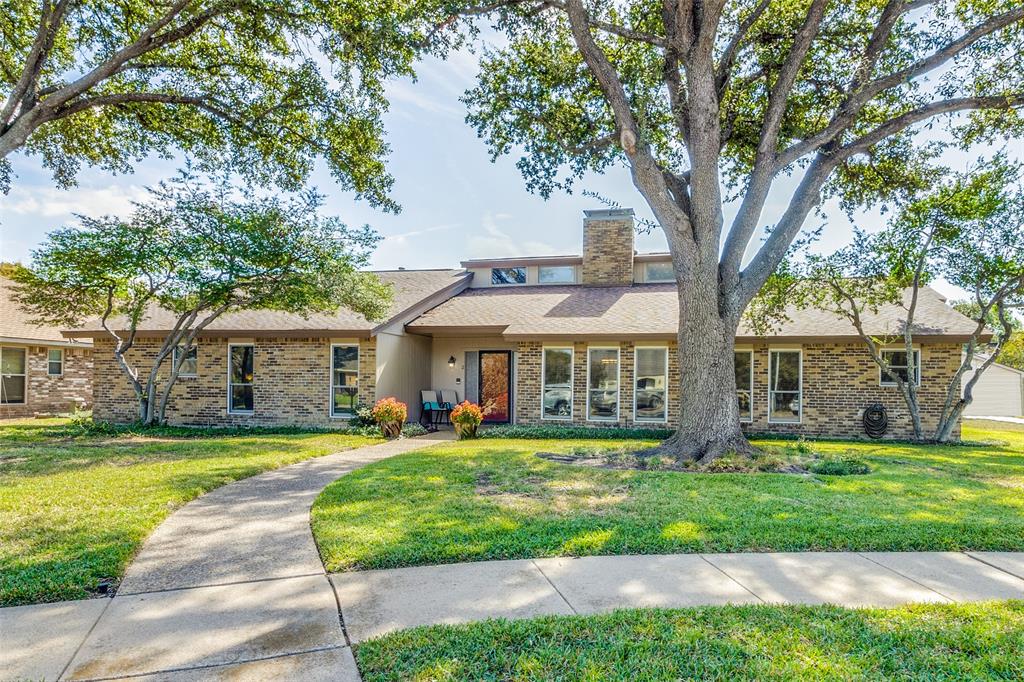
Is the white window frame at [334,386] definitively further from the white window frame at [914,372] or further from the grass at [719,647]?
the white window frame at [914,372]

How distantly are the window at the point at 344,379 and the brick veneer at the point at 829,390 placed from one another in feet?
14.4

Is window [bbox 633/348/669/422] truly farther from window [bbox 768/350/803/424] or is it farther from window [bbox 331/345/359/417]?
window [bbox 331/345/359/417]

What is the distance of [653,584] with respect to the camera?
386 centimetres

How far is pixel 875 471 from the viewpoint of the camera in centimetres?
845

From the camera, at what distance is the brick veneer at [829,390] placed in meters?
13.1

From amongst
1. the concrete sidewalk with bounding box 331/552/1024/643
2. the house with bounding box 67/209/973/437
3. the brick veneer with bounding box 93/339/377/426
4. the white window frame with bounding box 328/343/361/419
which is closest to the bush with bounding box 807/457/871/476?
the concrete sidewalk with bounding box 331/552/1024/643

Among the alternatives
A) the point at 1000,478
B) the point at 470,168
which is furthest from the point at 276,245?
the point at 1000,478

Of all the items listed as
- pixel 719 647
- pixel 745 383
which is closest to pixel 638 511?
pixel 719 647


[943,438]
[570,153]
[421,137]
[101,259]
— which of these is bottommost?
[943,438]

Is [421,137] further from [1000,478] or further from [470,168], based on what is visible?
[1000,478]

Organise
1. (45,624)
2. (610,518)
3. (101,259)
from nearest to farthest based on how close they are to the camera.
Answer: (45,624)
(610,518)
(101,259)

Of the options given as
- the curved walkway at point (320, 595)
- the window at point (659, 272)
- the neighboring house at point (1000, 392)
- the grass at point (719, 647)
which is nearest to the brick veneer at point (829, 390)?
the window at point (659, 272)

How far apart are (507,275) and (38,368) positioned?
15223 millimetres

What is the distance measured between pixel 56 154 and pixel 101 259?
2.45m
